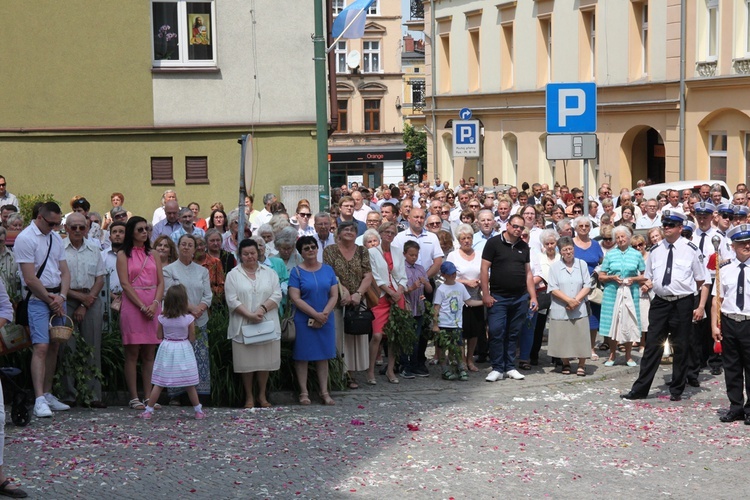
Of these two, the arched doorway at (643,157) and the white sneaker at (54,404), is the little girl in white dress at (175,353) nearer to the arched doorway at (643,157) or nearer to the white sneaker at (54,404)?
the white sneaker at (54,404)

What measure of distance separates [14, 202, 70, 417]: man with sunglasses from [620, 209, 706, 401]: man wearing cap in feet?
19.0

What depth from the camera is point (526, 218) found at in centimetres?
1714

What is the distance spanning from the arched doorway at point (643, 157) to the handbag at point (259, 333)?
2770 centimetres

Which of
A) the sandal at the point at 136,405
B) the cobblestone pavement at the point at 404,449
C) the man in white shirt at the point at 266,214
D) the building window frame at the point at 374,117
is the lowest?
the cobblestone pavement at the point at 404,449

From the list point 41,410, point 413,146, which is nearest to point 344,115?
point 413,146

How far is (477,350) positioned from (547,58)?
29421 millimetres

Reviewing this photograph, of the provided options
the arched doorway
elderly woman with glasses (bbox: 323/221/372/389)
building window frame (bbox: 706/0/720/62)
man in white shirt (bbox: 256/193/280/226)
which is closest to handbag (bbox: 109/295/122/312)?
elderly woman with glasses (bbox: 323/221/372/389)

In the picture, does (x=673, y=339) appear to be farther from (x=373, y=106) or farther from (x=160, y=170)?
(x=373, y=106)

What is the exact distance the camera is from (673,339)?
42.6 feet

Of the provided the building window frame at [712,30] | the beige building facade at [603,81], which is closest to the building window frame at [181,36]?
the beige building facade at [603,81]

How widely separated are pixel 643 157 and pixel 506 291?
2590 centimetres

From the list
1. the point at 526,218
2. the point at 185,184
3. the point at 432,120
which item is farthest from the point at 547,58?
the point at 526,218

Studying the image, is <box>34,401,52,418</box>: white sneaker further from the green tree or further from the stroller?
the green tree

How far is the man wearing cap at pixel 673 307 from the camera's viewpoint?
12.8 m
